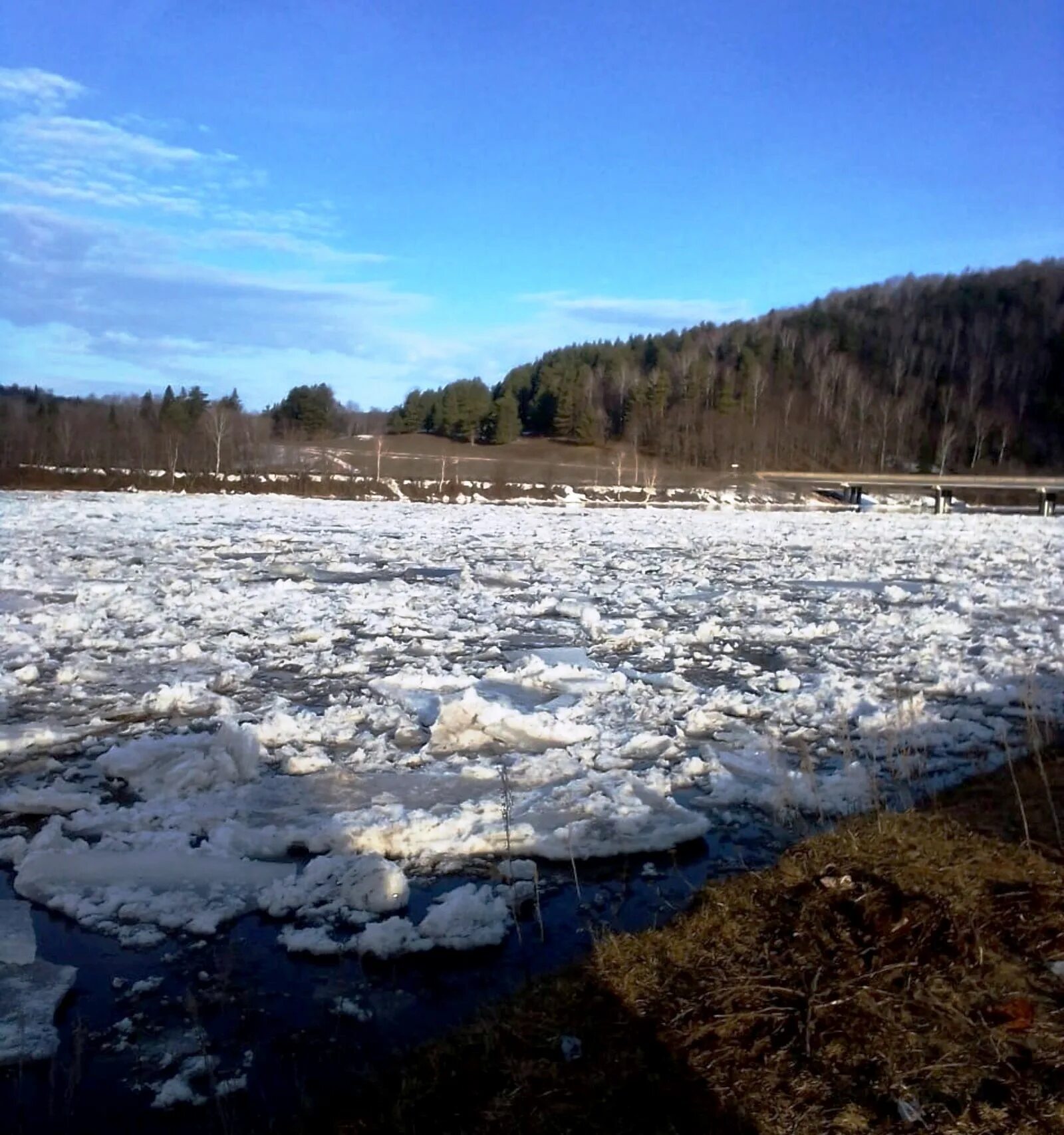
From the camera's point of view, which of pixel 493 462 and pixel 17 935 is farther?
pixel 493 462

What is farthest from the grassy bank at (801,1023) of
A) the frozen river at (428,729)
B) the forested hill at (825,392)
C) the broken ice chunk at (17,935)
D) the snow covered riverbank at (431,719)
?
the forested hill at (825,392)

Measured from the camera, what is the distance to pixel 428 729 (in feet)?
25.6

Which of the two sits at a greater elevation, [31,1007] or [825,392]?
[825,392]

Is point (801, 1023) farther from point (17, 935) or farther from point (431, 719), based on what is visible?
point (431, 719)

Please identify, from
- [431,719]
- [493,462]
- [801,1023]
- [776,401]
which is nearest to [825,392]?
Answer: [776,401]

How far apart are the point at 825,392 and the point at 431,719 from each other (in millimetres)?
104711

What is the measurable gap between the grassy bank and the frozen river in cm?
97

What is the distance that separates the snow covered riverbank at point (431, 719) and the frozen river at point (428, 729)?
0.10 feet

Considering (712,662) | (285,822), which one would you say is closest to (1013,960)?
(285,822)

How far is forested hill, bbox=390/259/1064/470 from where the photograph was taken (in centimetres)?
9344

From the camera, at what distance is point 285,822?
5934mm

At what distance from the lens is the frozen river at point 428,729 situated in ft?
16.7

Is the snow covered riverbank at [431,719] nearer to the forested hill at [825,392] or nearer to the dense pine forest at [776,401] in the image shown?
the dense pine forest at [776,401]

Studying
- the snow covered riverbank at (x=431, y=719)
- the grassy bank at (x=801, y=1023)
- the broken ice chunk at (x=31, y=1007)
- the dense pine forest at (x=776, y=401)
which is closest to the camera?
the grassy bank at (x=801, y=1023)
